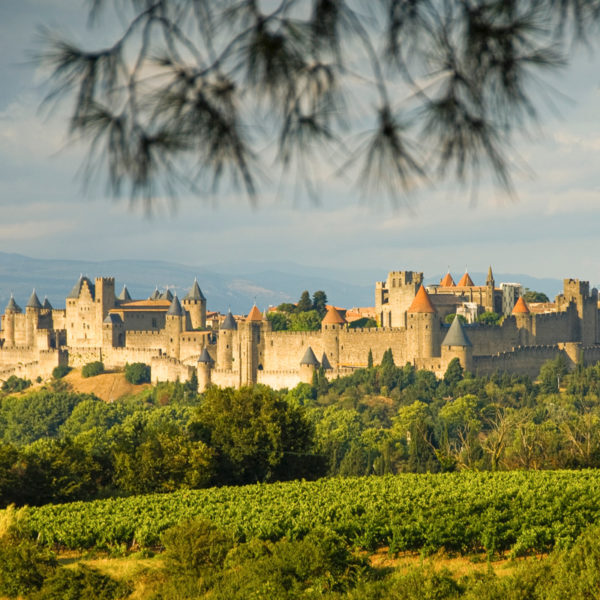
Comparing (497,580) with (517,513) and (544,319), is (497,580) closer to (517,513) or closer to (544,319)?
(517,513)

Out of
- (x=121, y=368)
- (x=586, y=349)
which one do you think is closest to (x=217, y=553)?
(x=586, y=349)

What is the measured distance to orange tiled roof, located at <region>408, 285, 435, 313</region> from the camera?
65.6 metres

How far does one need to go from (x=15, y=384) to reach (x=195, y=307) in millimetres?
15496

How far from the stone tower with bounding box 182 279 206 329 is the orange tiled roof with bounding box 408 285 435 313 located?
2081cm

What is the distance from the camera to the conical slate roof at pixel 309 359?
66.9 meters

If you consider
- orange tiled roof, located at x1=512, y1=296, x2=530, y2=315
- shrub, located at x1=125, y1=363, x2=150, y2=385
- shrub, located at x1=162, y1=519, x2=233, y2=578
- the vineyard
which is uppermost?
orange tiled roof, located at x1=512, y1=296, x2=530, y2=315

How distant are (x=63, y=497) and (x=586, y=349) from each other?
1829 inches

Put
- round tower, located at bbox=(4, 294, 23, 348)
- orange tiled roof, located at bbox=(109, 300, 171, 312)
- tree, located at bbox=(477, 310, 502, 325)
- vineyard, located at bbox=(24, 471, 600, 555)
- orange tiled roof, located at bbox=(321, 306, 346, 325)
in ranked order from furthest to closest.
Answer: round tower, located at bbox=(4, 294, 23, 348)
orange tiled roof, located at bbox=(109, 300, 171, 312)
tree, located at bbox=(477, 310, 502, 325)
orange tiled roof, located at bbox=(321, 306, 346, 325)
vineyard, located at bbox=(24, 471, 600, 555)

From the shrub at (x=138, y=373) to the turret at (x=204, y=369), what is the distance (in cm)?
682

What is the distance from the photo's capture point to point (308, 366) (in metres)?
66.9

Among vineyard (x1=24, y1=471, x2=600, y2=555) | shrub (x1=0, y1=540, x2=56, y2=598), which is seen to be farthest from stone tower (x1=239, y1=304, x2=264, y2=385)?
shrub (x1=0, y1=540, x2=56, y2=598)

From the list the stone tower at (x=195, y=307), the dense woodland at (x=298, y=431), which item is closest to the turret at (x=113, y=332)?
the dense woodland at (x=298, y=431)

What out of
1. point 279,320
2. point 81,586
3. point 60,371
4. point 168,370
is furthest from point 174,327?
point 81,586

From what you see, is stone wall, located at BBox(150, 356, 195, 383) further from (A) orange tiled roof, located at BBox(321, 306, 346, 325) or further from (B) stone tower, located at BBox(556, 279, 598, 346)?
(B) stone tower, located at BBox(556, 279, 598, 346)
